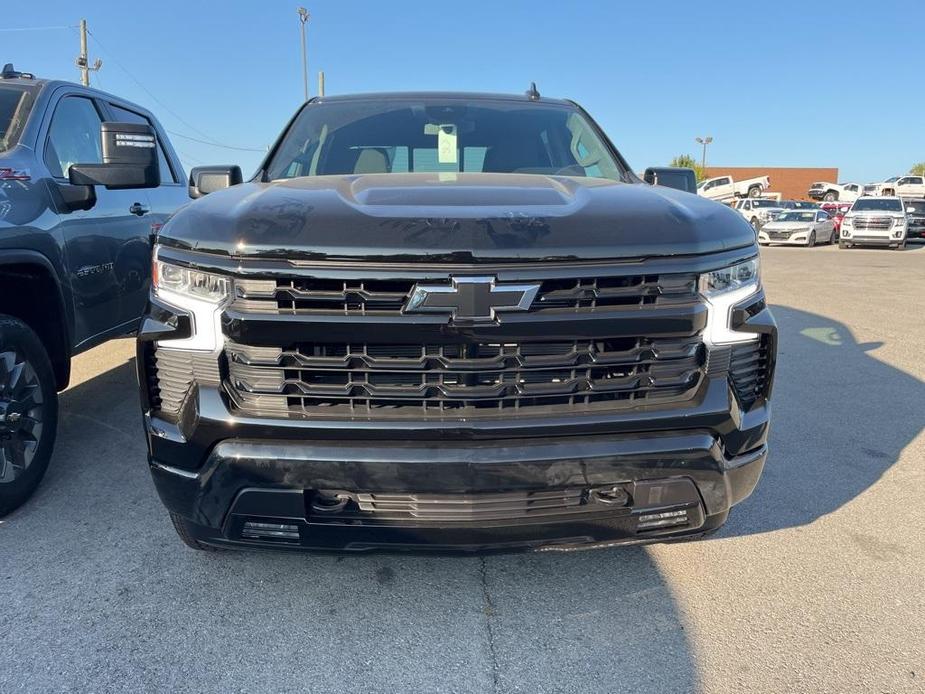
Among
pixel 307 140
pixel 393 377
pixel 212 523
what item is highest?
pixel 307 140

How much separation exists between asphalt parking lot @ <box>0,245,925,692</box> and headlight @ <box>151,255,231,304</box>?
3.62ft

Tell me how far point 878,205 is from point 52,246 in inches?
1119

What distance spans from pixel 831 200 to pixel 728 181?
26.4ft

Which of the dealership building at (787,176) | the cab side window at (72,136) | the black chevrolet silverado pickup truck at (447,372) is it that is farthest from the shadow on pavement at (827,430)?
the dealership building at (787,176)

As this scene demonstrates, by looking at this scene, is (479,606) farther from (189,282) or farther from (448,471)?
(189,282)

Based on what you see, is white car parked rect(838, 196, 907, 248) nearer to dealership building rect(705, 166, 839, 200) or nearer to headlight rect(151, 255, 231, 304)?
headlight rect(151, 255, 231, 304)

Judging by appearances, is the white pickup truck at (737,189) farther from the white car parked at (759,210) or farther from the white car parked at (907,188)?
the white car parked at (907,188)

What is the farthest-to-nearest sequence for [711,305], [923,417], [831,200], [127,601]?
[831,200] → [923,417] → [127,601] → [711,305]

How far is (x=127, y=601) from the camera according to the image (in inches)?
98.3

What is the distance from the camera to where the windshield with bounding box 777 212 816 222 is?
2669cm

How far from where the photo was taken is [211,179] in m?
3.22

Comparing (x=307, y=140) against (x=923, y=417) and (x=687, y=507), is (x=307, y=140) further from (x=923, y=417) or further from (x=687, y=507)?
(x=923, y=417)

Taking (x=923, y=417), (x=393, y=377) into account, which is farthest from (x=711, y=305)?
(x=923, y=417)

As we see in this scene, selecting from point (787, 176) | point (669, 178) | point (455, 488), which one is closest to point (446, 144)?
point (669, 178)
